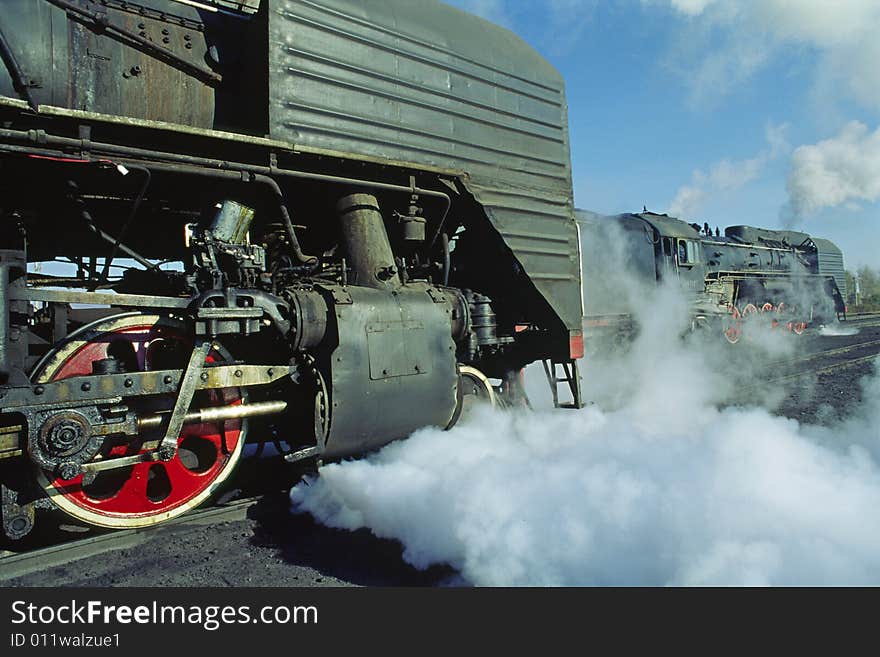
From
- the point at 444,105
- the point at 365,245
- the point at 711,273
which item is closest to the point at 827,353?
the point at 711,273

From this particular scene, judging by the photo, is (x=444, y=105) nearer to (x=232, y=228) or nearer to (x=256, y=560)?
(x=232, y=228)

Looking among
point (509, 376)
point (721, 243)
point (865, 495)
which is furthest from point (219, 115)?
point (721, 243)

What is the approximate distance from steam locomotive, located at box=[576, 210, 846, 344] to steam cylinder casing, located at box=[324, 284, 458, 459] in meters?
7.14

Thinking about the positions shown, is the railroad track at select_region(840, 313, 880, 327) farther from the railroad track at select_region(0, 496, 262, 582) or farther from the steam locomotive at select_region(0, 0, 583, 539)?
the railroad track at select_region(0, 496, 262, 582)

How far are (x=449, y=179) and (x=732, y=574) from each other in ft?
9.92

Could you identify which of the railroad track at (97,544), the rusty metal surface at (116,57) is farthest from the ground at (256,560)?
the rusty metal surface at (116,57)

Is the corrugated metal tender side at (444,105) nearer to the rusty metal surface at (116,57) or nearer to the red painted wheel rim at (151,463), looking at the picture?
the rusty metal surface at (116,57)

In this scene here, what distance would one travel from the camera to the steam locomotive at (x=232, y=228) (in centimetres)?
275

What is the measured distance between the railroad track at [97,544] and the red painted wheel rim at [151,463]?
0.30ft

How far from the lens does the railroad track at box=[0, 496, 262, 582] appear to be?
2693 millimetres

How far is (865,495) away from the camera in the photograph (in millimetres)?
2758

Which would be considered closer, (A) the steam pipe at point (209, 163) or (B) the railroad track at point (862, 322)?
(A) the steam pipe at point (209, 163)

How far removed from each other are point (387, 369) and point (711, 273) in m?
16.0

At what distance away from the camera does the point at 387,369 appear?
3355mm
